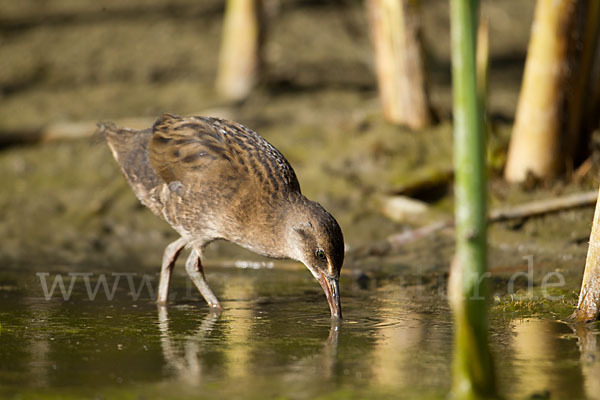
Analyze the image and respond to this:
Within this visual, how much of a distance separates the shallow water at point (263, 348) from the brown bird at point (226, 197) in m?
0.37

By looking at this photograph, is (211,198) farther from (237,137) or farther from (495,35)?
(495,35)

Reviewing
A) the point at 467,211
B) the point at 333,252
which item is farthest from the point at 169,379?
the point at 333,252

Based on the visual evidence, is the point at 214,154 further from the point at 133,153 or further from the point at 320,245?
the point at 320,245

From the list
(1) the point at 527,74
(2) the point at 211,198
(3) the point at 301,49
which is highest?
(3) the point at 301,49

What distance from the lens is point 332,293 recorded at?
5.89 m

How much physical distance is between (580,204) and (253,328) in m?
3.86

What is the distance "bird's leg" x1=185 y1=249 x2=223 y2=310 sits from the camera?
6.38 m

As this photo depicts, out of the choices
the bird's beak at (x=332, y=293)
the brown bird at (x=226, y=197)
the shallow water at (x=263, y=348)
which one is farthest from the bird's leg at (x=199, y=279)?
the bird's beak at (x=332, y=293)

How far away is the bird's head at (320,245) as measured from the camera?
590 cm

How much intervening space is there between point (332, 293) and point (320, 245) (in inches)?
13.4

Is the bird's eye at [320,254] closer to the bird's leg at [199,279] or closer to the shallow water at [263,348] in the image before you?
the shallow water at [263,348]

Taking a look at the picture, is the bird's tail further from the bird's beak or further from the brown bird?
the bird's beak

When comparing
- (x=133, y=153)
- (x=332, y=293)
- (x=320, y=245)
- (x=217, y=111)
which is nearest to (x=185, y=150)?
(x=133, y=153)

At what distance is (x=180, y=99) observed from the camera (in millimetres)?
12008
